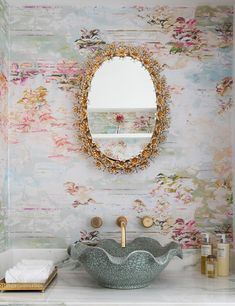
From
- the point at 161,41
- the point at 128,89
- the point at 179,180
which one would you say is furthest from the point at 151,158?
the point at 161,41

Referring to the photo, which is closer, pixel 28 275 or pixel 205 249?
pixel 28 275

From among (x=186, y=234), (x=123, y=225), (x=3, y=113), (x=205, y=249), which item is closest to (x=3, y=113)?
(x=3, y=113)

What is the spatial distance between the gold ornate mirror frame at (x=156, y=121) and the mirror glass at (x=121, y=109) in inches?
0.8

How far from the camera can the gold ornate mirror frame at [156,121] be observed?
9.33ft

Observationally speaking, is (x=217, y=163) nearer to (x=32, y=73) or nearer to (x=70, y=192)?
(x=70, y=192)

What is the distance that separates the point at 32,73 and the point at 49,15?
339mm

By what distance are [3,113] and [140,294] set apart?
3.93 ft

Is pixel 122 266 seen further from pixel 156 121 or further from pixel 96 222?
pixel 156 121

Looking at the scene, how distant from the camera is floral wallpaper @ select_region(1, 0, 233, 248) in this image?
2863 millimetres

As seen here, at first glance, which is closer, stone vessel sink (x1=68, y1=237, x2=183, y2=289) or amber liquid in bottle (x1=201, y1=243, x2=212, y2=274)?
stone vessel sink (x1=68, y1=237, x2=183, y2=289)

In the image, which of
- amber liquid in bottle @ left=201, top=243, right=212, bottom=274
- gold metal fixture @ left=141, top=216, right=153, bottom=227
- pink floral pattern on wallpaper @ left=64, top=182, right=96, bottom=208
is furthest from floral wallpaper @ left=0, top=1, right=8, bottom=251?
amber liquid in bottle @ left=201, top=243, right=212, bottom=274

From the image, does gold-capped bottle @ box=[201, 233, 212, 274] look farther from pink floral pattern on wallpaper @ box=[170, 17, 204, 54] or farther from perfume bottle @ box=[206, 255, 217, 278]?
pink floral pattern on wallpaper @ box=[170, 17, 204, 54]

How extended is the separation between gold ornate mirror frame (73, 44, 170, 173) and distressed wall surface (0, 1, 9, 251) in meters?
0.39

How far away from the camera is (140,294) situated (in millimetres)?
2275
